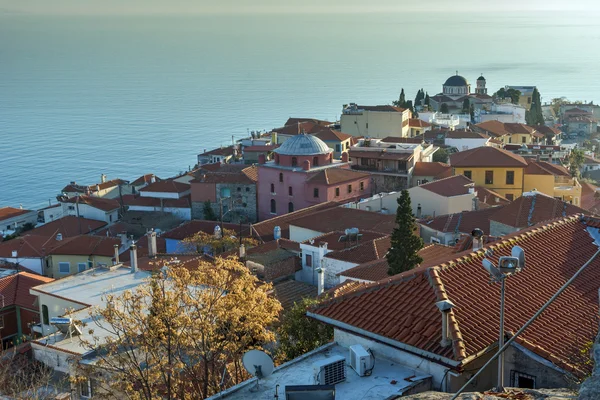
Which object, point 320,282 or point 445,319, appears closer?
point 445,319

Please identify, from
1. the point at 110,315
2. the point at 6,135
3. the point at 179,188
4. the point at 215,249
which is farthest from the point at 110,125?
the point at 110,315

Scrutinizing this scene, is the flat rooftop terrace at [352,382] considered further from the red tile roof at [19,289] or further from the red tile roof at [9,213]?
the red tile roof at [9,213]

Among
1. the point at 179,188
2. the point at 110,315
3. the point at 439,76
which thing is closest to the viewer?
the point at 110,315

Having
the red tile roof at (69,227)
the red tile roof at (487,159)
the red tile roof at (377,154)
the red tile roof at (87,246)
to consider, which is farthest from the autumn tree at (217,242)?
the red tile roof at (377,154)

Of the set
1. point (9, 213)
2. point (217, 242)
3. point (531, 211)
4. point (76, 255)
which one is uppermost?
point (531, 211)

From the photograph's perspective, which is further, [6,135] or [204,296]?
[6,135]

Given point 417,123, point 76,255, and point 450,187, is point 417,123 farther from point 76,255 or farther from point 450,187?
point 76,255

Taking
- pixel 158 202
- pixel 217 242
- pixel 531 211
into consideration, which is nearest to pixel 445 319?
pixel 531 211

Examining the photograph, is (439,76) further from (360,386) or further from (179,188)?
(360,386)
